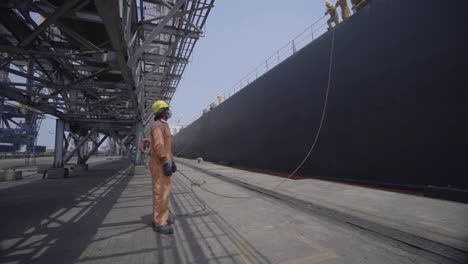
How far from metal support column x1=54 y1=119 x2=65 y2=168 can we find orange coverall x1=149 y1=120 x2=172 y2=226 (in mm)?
9902

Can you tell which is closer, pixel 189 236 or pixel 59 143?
pixel 189 236

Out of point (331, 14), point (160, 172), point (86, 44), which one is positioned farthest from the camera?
point (331, 14)

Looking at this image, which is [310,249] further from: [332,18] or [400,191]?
[332,18]

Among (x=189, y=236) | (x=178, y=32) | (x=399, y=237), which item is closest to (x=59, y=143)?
(x=178, y=32)

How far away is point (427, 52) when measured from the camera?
17.2 feet

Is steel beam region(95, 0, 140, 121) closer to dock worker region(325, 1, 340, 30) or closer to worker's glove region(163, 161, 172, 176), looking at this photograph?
worker's glove region(163, 161, 172, 176)

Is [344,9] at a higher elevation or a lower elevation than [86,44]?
higher

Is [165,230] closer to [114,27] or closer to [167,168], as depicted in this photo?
[167,168]

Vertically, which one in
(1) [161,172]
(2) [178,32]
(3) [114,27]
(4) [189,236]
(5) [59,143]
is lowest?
(4) [189,236]

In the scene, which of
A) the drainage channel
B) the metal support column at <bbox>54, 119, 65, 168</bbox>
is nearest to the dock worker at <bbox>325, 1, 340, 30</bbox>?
the drainage channel

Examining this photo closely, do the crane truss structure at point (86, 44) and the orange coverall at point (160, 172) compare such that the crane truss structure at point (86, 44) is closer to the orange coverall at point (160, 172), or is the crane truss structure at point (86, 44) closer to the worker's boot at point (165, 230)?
the orange coverall at point (160, 172)

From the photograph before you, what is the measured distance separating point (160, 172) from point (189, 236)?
3.72 feet

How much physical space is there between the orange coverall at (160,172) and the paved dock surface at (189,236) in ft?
1.13

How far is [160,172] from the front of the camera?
3.79 metres
